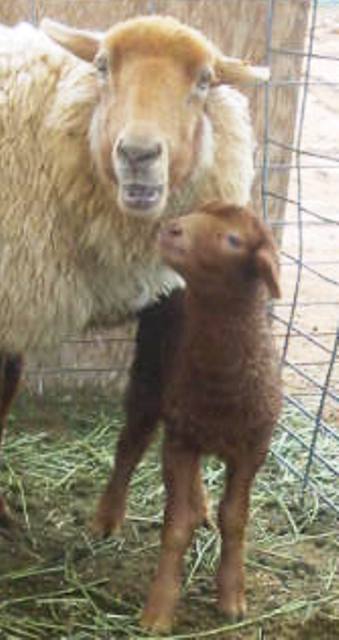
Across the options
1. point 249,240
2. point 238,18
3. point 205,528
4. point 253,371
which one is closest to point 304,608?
point 205,528

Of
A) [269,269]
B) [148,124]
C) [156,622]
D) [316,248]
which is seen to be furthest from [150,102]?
[316,248]

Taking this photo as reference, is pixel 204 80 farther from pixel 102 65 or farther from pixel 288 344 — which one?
pixel 288 344

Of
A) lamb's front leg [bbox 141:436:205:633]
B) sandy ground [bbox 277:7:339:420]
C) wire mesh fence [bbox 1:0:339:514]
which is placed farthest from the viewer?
sandy ground [bbox 277:7:339:420]

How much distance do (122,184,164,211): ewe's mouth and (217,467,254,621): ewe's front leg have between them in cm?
93

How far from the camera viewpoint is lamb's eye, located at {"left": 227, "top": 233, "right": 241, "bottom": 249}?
3174 mm

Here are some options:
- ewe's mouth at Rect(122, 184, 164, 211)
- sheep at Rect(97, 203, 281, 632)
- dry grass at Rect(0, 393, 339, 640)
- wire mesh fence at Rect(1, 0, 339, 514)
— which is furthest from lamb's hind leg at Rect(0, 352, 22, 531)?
ewe's mouth at Rect(122, 184, 164, 211)

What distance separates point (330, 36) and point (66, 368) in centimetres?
1350

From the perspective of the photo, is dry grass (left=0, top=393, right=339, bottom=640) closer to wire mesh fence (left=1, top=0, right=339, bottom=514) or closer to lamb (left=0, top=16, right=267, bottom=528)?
wire mesh fence (left=1, top=0, right=339, bottom=514)

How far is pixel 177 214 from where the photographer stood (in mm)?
3518

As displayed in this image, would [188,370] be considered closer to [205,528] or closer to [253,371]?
[253,371]

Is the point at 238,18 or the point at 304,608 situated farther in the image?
the point at 238,18

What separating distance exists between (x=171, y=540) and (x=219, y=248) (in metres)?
1.00

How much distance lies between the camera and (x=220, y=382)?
337 cm

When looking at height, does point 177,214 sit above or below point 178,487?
above
